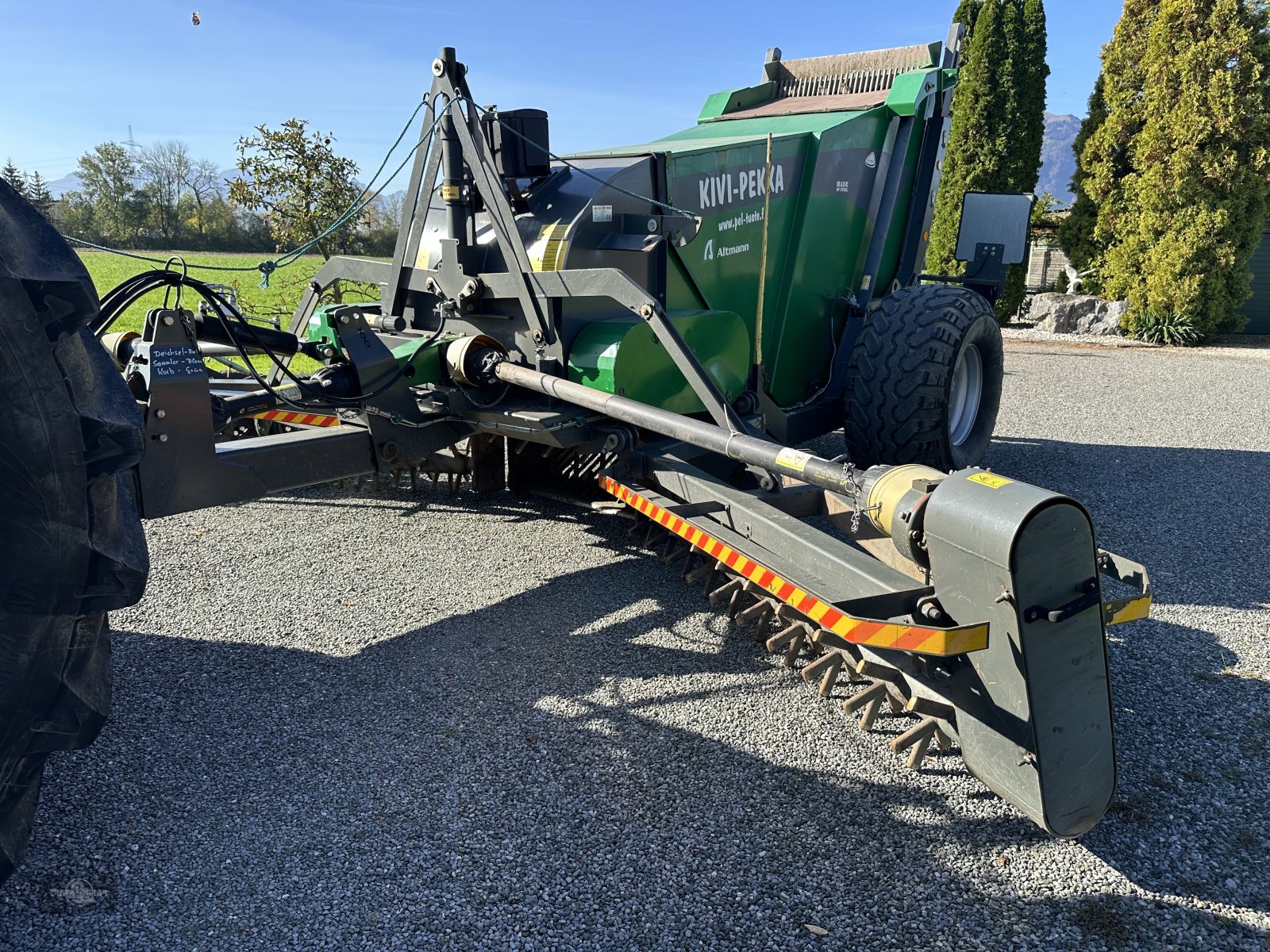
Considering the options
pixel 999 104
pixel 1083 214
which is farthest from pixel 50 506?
pixel 1083 214

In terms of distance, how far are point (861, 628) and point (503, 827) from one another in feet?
3.60

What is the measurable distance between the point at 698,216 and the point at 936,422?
153cm

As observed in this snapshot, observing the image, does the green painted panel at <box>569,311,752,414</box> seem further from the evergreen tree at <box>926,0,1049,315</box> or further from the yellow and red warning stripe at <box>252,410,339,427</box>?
the evergreen tree at <box>926,0,1049,315</box>

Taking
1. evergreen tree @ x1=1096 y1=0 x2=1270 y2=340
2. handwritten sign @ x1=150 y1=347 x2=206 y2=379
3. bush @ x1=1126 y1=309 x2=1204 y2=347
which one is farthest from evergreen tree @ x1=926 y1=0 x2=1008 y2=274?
handwritten sign @ x1=150 y1=347 x2=206 y2=379

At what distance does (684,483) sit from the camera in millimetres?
3705

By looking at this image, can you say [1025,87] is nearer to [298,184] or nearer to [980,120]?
[980,120]

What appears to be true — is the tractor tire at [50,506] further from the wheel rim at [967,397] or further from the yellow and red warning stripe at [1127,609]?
the wheel rim at [967,397]

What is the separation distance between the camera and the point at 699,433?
326cm

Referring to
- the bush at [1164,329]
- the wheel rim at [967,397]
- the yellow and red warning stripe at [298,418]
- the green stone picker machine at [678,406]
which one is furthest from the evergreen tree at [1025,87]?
the yellow and red warning stripe at [298,418]

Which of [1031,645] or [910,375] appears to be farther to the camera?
[910,375]

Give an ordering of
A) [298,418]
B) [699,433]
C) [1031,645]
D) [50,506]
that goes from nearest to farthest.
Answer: [50,506], [1031,645], [699,433], [298,418]

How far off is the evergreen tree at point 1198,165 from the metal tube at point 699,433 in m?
14.1

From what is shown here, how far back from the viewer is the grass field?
12773 millimetres

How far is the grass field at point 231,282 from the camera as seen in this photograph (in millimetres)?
12773
